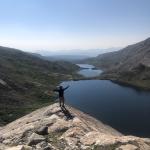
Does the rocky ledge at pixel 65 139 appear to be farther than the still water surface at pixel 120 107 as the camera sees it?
No

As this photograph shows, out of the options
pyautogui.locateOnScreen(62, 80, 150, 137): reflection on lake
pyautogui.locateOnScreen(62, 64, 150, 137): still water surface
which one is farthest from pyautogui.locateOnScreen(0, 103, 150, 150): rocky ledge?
pyautogui.locateOnScreen(62, 80, 150, 137): reflection on lake

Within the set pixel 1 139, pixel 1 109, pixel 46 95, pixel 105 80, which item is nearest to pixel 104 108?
pixel 46 95

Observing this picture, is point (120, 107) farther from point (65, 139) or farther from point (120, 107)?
point (65, 139)

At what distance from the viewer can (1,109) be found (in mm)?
79062

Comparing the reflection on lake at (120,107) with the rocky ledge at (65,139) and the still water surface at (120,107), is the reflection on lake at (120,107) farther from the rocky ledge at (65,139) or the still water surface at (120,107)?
the rocky ledge at (65,139)

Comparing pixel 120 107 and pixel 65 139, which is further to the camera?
pixel 120 107

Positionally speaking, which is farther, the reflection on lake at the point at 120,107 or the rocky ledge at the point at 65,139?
the reflection on lake at the point at 120,107

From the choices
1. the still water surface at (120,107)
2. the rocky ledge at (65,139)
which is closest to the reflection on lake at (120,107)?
the still water surface at (120,107)

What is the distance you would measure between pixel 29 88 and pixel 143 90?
213ft

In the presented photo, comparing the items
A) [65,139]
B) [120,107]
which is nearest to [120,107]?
[120,107]

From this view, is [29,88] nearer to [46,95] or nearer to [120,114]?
[46,95]

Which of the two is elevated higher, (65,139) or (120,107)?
(65,139)

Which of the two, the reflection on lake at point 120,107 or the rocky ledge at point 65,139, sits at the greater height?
the rocky ledge at point 65,139

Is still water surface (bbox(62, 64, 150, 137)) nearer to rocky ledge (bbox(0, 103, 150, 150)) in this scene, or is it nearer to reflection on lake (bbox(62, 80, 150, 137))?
reflection on lake (bbox(62, 80, 150, 137))
